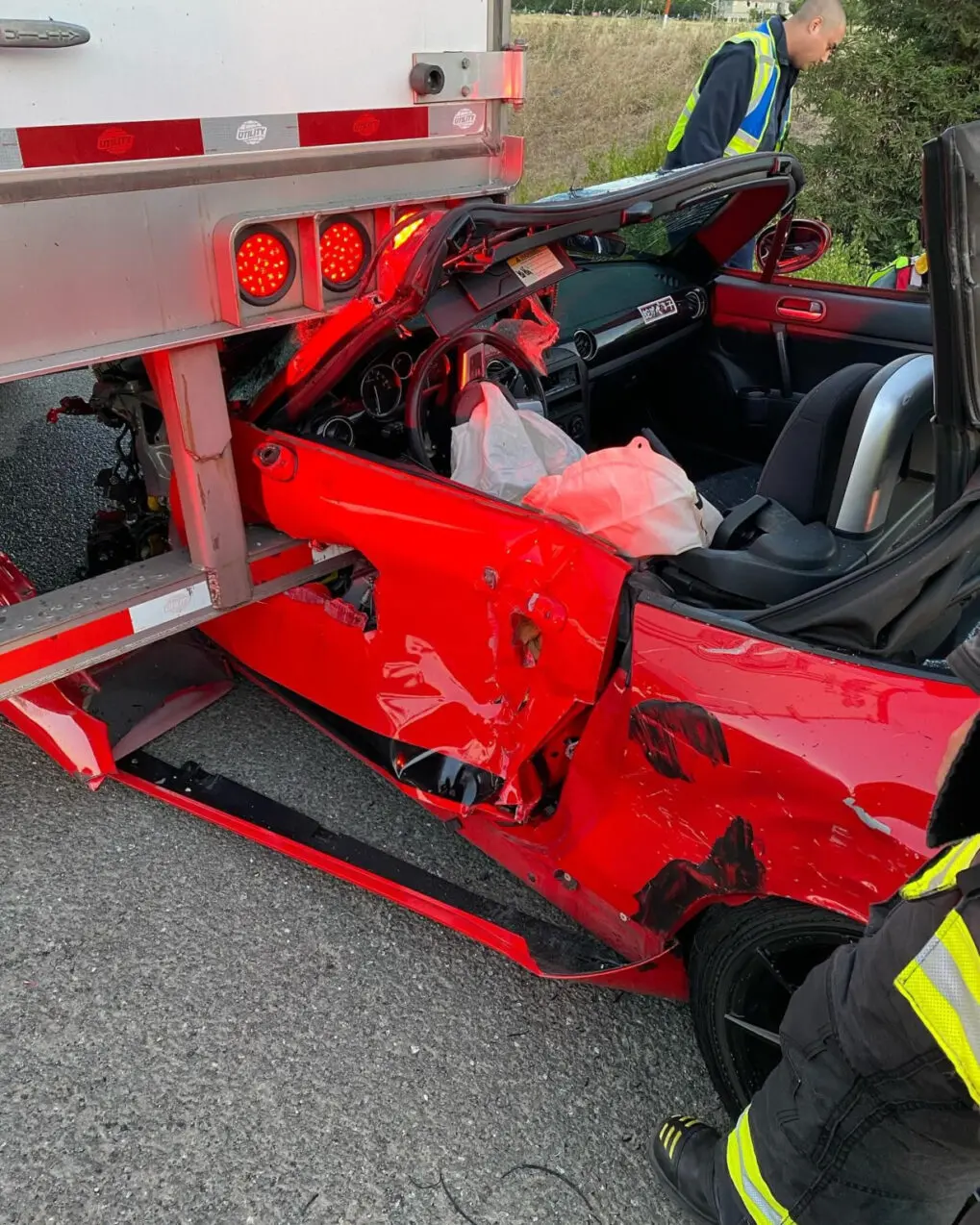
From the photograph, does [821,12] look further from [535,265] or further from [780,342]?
[535,265]

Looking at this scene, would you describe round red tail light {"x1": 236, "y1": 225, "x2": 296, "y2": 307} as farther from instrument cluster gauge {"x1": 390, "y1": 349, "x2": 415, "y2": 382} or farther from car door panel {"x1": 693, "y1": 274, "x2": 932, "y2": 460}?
car door panel {"x1": 693, "y1": 274, "x2": 932, "y2": 460}

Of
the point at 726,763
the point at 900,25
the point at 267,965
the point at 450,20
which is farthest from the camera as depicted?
the point at 900,25

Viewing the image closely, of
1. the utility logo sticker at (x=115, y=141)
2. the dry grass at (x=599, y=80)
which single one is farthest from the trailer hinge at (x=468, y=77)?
the dry grass at (x=599, y=80)

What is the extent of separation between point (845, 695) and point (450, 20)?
1.90m

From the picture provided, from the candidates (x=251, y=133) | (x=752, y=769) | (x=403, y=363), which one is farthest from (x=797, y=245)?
(x=752, y=769)

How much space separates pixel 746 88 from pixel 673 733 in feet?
11.9

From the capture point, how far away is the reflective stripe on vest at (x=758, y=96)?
165 inches

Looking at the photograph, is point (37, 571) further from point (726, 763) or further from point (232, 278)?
point (726, 763)

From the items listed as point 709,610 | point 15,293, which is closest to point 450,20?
point 15,293

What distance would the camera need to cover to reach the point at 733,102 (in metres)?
4.17

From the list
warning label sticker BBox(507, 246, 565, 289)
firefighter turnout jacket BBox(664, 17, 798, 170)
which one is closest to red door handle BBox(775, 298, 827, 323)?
firefighter turnout jacket BBox(664, 17, 798, 170)

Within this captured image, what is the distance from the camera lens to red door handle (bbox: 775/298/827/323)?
3.24 m

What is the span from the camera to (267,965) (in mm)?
2197

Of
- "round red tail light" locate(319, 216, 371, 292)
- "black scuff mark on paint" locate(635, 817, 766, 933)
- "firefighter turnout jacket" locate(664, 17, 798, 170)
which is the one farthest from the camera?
"firefighter turnout jacket" locate(664, 17, 798, 170)
